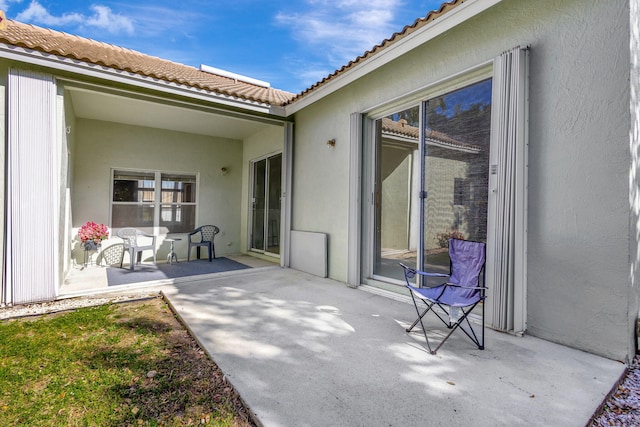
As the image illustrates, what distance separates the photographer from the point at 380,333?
3.22m

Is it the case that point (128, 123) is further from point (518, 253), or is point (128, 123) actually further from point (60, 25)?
point (518, 253)

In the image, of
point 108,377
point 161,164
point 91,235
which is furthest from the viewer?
point 161,164

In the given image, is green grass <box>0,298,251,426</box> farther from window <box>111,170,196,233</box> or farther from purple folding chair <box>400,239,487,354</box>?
window <box>111,170,196,233</box>

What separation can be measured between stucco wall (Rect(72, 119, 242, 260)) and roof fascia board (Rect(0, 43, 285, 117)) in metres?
2.77

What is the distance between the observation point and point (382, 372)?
2.44 metres

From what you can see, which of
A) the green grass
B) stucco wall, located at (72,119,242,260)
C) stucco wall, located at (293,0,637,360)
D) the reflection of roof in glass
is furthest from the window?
stucco wall, located at (293,0,637,360)

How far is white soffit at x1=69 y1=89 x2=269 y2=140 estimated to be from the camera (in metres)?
5.63

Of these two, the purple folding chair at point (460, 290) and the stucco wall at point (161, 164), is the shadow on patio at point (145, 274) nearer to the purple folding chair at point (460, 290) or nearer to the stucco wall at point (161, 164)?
the stucco wall at point (161, 164)

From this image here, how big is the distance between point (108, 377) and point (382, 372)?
2.10 metres

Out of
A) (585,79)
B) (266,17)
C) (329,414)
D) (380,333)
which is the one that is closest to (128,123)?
(266,17)

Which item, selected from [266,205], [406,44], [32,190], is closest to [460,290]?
[406,44]

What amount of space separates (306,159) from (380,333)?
413 centimetres

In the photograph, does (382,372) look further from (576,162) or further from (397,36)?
(397,36)

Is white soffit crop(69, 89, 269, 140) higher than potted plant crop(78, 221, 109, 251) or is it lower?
higher
